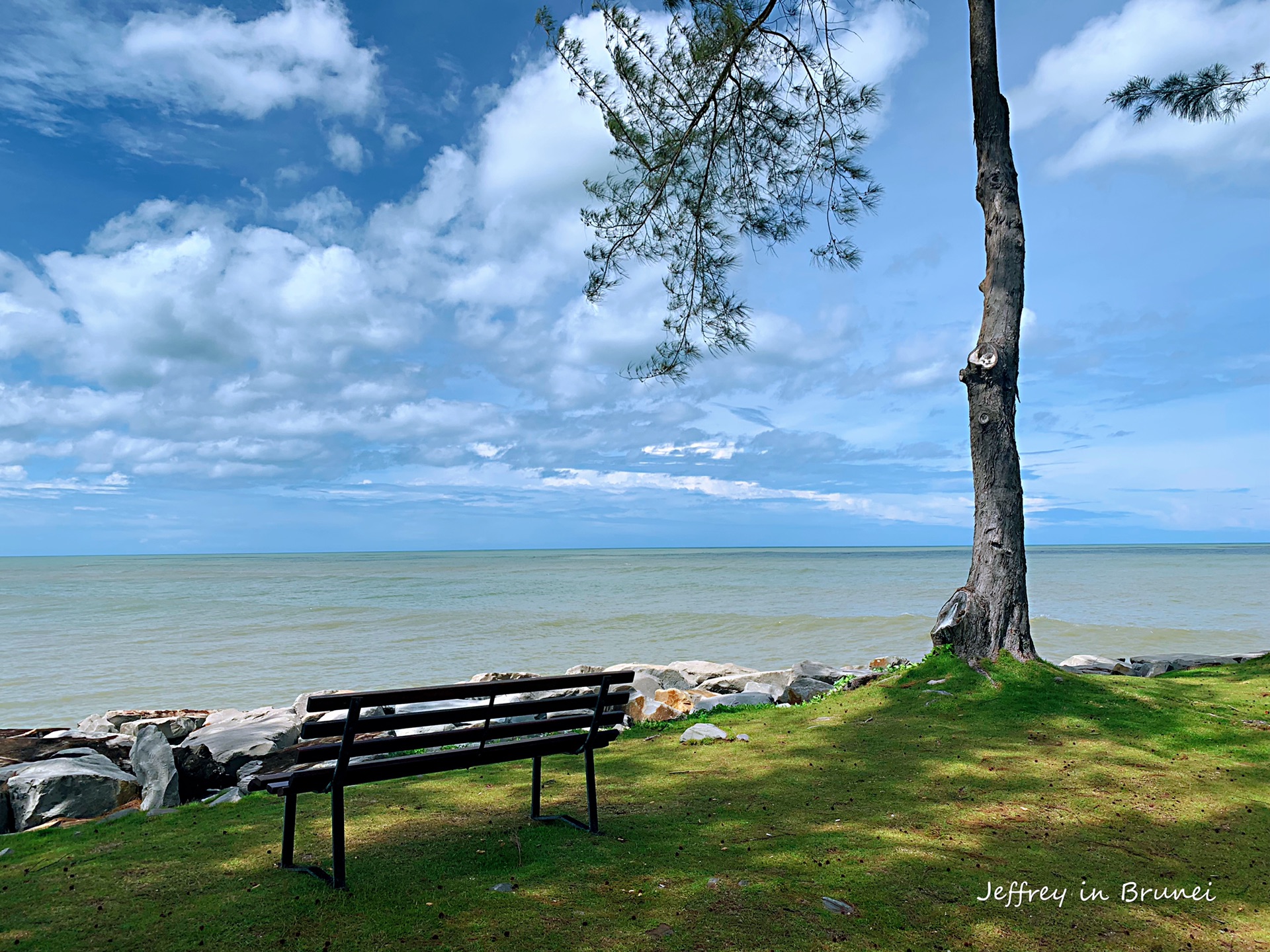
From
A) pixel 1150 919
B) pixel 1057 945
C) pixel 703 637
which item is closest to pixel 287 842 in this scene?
pixel 1057 945

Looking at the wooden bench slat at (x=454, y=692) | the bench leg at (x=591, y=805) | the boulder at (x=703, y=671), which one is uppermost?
the wooden bench slat at (x=454, y=692)

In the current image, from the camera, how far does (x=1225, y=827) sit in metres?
4.46

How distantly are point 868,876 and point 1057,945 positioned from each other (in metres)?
0.82

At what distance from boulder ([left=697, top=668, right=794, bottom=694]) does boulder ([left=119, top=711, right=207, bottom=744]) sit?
241 inches

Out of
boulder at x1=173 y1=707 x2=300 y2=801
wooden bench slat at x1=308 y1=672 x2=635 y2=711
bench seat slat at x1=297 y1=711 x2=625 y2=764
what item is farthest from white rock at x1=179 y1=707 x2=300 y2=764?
wooden bench slat at x1=308 y1=672 x2=635 y2=711

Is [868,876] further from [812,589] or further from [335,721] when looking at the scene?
[812,589]

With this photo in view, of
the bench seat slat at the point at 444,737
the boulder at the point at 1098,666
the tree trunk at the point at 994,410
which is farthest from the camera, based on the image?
the boulder at the point at 1098,666

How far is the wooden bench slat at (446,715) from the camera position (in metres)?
3.67

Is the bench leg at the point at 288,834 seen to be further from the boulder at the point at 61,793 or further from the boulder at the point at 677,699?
the boulder at the point at 677,699

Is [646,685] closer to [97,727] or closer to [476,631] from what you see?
[97,727]

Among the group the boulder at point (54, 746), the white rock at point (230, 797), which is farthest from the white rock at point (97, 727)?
the white rock at point (230, 797)

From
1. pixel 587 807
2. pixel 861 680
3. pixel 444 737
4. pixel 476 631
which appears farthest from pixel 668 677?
pixel 476 631

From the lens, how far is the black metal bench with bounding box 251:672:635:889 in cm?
362

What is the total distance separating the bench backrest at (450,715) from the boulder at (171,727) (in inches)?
199
